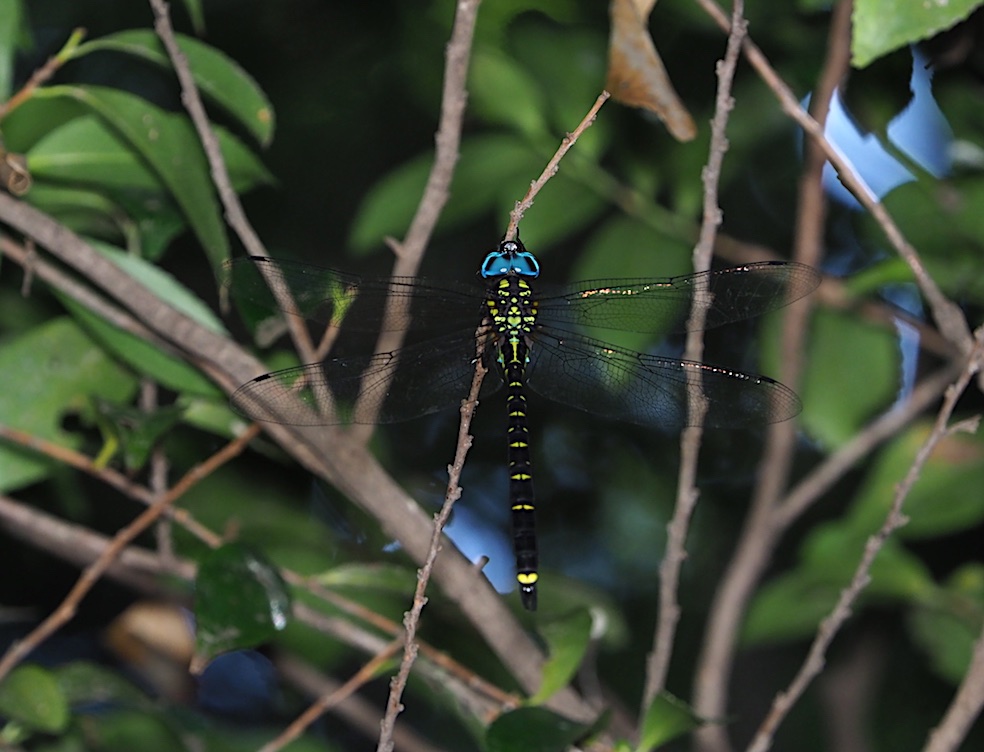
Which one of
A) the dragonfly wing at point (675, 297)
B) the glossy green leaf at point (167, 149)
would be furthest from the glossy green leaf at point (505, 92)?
the glossy green leaf at point (167, 149)

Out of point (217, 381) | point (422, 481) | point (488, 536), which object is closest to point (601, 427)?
point (488, 536)

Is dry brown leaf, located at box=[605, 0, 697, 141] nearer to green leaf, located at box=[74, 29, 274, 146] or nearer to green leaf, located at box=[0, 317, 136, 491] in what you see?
green leaf, located at box=[74, 29, 274, 146]

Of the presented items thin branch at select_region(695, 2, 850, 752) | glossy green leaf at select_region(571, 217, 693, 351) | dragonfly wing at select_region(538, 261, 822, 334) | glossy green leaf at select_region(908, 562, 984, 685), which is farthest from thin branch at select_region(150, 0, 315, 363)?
glossy green leaf at select_region(908, 562, 984, 685)

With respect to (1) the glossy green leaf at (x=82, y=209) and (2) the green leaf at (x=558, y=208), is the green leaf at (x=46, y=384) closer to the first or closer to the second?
(1) the glossy green leaf at (x=82, y=209)

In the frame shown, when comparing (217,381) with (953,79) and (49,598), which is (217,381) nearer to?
(953,79)

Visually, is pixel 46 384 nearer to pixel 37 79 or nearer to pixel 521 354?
pixel 37 79

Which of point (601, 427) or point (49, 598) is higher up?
point (601, 427)

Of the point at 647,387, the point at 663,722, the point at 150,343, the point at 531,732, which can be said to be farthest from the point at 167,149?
the point at 663,722
